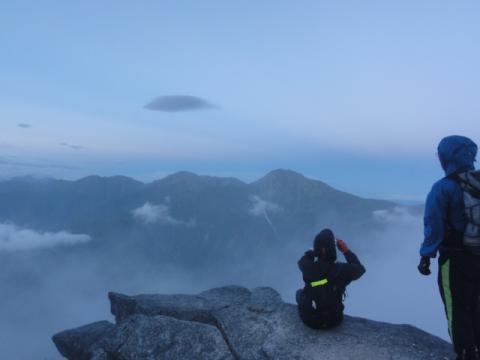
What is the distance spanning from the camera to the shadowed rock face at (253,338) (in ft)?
32.3

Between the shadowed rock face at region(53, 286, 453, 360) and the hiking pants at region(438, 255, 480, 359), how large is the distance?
7.71 ft

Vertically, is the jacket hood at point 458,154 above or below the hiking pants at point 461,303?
above

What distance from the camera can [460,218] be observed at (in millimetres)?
7141

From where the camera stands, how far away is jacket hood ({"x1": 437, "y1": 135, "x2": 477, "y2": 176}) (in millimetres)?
7348

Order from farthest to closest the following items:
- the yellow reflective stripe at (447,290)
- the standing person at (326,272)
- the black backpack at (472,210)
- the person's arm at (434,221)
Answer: the standing person at (326,272)
the yellow reflective stripe at (447,290)
the person's arm at (434,221)
the black backpack at (472,210)

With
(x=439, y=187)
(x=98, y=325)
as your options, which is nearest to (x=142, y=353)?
(x=98, y=325)

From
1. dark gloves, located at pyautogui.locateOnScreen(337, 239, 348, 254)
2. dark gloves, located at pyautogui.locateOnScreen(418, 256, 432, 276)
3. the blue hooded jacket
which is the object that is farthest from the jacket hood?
dark gloves, located at pyautogui.locateOnScreen(337, 239, 348, 254)

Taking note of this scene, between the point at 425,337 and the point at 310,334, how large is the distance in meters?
3.18

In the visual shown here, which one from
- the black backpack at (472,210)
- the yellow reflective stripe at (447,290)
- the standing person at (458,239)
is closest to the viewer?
the black backpack at (472,210)

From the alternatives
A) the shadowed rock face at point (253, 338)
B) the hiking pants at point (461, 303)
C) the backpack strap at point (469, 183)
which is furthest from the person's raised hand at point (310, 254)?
the backpack strap at point (469, 183)

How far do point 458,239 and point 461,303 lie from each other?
1.24m

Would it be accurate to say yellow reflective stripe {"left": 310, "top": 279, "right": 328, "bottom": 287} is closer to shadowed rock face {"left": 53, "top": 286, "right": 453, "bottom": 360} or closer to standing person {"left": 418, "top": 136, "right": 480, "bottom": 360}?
shadowed rock face {"left": 53, "top": 286, "right": 453, "bottom": 360}

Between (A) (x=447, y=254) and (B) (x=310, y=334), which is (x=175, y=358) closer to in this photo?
(B) (x=310, y=334)

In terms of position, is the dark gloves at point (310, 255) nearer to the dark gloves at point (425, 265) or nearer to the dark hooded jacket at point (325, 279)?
the dark hooded jacket at point (325, 279)
